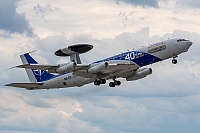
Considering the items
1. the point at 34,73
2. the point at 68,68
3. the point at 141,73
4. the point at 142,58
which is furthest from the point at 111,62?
the point at 34,73

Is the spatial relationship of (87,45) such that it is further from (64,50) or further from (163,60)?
(163,60)

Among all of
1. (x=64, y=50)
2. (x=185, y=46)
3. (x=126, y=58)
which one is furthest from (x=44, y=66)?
(x=185, y=46)

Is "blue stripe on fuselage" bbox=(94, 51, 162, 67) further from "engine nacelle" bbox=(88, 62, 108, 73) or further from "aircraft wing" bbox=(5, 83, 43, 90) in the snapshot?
"aircraft wing" bbox=(5, 83, 43, 90)

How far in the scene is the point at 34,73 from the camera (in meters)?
147

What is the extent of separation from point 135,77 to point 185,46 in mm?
15155

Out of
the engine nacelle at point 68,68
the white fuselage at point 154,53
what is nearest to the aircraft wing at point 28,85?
the engine nacelle at point 68,68

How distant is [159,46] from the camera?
12850 cm

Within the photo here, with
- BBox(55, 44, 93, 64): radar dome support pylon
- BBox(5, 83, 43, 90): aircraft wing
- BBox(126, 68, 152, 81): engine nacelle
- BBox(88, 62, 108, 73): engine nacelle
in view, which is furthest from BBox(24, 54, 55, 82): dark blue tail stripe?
BBox(126, 68, 152, 81): engine nacelle

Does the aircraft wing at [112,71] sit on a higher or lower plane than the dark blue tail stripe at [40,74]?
lower

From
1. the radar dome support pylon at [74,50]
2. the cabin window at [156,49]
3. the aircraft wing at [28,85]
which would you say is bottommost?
the aircraft wing at [28,85]

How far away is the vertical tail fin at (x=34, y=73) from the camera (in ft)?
470

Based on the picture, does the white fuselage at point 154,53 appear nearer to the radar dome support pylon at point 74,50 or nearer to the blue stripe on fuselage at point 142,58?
the blue stripe on fuselage at point 142,58

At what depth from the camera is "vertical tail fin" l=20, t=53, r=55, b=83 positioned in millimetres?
143250

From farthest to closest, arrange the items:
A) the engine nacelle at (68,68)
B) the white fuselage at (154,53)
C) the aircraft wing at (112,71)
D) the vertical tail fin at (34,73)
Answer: the vertical tail fin at (34,73) < the engine nacelle at (68,68) < the aircraft wing at (112,71) < the white fuselage at (154,53)
